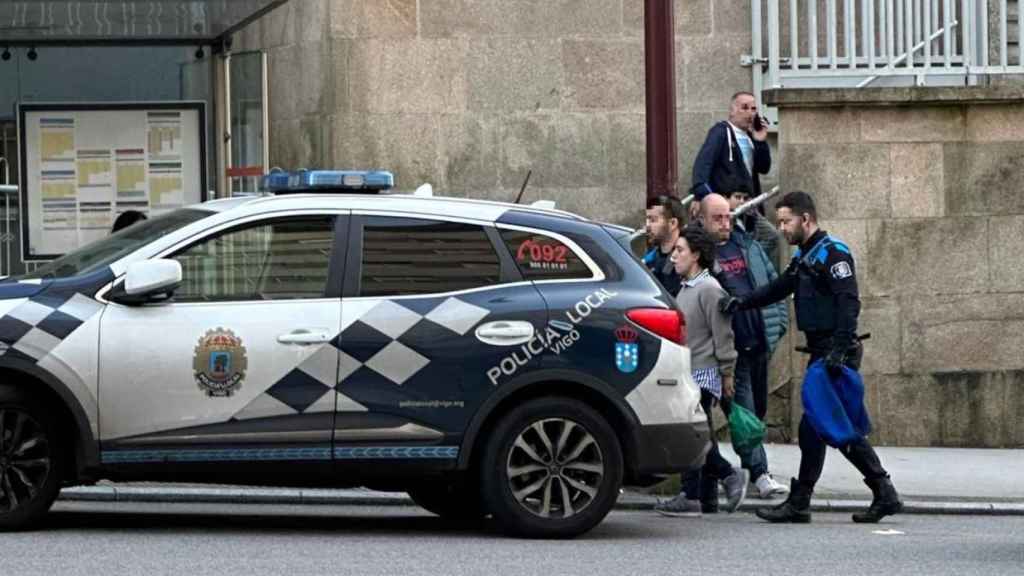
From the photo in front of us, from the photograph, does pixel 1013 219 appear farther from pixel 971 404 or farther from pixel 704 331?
pixel 704 331

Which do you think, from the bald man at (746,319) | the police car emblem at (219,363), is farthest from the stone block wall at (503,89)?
the police car emblem at (219,363)

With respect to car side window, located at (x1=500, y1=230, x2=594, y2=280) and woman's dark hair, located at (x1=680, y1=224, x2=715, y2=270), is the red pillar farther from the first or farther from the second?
car side window, located at (x1=500, y1=230, x2=594, y2=280)

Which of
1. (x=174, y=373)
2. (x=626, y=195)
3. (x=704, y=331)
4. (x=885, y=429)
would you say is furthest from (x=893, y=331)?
(x=174, y=373)

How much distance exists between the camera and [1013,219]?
15406 millimetres

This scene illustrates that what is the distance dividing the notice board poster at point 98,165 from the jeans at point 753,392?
4.66 meters

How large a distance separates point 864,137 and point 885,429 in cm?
201

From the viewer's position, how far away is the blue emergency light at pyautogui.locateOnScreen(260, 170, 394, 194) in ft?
34.5

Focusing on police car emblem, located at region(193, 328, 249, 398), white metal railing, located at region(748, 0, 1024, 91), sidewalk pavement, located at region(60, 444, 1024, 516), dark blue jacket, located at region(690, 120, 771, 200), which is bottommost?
sidewalk pavement, located at region(60, 444, 1024, 516)

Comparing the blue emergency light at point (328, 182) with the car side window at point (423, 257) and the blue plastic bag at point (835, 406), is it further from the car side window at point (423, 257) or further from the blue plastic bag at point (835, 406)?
the blue plastic bag at point (835, 406)

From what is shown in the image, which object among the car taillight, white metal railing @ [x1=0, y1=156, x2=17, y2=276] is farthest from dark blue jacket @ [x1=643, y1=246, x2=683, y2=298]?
white metal railing @ [x1=0, y1=156, x2=17, y2=276]

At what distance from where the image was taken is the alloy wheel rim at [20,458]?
980cm

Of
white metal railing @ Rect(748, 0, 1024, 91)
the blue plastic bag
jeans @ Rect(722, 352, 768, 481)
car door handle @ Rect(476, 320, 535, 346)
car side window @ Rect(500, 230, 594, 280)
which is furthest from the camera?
white metal railing @ Rect(748, 0, 1024, 91)

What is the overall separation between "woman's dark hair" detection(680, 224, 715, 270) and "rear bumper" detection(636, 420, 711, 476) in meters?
1.40

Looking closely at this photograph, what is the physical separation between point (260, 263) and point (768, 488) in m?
3.51
